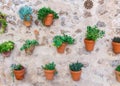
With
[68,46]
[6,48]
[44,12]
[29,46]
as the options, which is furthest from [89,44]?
[6,48]

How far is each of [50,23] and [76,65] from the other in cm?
76

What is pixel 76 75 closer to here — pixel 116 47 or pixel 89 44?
pixel 89 44

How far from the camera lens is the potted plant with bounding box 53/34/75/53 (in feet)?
14.8

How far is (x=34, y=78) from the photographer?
4.87 metres

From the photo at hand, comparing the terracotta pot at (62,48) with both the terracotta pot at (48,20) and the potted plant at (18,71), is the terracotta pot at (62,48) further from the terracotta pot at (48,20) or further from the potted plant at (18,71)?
the potted plant at (18,71)

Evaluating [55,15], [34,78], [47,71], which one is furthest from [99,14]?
[34,78]

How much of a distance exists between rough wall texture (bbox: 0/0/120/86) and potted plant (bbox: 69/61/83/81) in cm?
12

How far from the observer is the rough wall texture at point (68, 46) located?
14.7 ft

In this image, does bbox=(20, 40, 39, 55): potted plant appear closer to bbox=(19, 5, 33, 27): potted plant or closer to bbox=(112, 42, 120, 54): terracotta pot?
bbox=(19, 5, 33, 27): potted plant

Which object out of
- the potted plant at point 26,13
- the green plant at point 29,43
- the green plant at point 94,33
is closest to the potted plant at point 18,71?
the green plant at point 29,43

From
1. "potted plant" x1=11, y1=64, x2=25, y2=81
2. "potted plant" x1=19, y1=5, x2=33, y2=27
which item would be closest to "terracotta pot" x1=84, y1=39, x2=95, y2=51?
"potted plant" x1=19, y1=5, x2=33, y2=27

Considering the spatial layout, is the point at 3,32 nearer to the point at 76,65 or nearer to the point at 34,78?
the point at 34,78

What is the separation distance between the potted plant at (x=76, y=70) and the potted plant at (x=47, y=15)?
0.76 meters

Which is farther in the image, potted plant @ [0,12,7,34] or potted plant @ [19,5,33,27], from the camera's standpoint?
potted plant @ [0,12,7,34]
